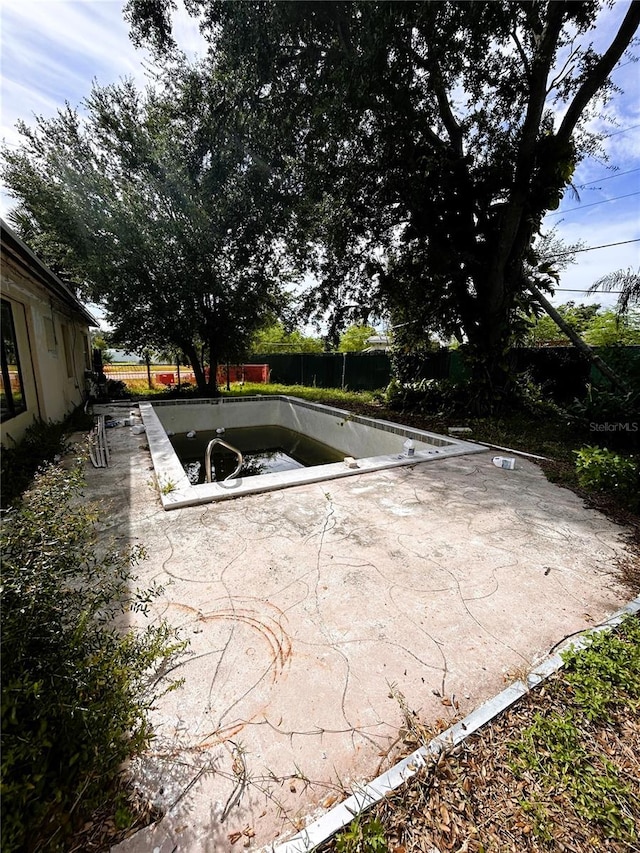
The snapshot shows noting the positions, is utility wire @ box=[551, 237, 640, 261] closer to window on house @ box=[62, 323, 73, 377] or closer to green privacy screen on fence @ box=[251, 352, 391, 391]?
green privacy screen on fence @ box=[251, 352, 391, 391]

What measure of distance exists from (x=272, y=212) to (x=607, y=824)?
9.40m

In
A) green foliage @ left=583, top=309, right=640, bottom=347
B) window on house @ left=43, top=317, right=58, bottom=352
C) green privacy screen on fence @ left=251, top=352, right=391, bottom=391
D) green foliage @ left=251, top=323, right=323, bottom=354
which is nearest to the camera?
window on house @ left=43, top=317, right=58, bottom=352

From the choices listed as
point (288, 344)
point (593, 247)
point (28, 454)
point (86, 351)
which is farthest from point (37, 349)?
point (593, 247)

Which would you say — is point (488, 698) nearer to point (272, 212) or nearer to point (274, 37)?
point (274, 37)

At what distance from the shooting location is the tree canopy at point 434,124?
4.57 m

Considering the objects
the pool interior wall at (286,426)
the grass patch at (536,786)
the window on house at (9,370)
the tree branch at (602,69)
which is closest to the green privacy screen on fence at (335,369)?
the pool interior wall at (286,426)

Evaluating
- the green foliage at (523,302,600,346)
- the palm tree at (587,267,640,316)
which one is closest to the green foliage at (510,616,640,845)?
the palm tree at (587,267,640,316)

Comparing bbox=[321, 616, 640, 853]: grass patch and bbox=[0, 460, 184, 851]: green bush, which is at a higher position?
bbox=[0, 460, 184, 851]: green bush

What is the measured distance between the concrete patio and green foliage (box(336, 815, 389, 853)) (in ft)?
0.32

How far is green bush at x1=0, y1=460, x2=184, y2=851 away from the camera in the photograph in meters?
0.84

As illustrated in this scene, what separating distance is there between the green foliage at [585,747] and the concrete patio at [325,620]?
0.60 ft

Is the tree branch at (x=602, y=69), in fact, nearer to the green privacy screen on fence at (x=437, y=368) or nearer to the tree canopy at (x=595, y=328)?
the tree canopy at (x=595, y=328)

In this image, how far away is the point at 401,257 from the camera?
7867 millimetres

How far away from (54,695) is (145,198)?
1009 centimetres
